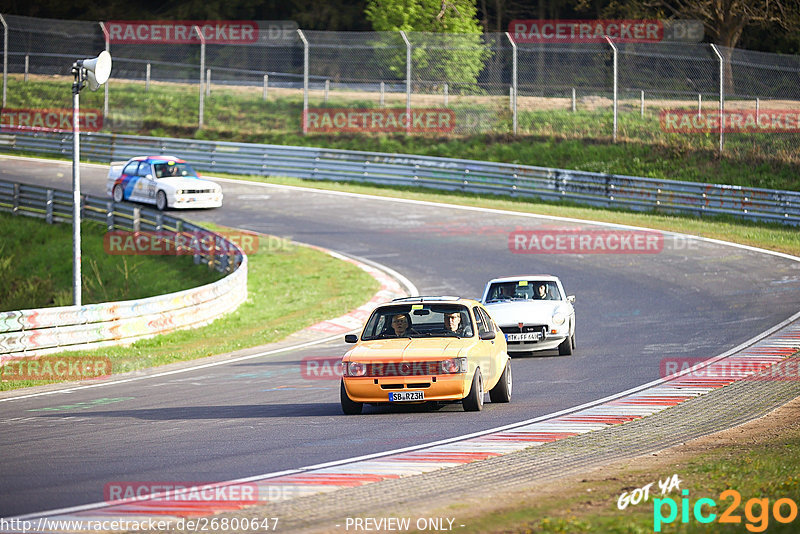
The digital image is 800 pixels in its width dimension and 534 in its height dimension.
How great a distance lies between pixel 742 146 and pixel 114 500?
31.3 metres

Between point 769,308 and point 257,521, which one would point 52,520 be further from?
point 769,308

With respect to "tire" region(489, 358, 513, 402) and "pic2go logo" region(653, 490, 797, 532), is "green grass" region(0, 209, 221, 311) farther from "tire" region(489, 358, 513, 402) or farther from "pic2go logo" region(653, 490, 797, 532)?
"pic2go logo" region(653, 490, 797, 532)

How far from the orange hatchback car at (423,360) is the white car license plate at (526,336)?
4.29m

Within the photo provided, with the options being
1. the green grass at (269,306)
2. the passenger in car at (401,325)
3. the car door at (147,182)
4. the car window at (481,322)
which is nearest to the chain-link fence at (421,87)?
the car door at (147,182)

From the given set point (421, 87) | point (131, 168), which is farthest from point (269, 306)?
point (421, 87)

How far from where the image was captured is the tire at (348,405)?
11.8 meters

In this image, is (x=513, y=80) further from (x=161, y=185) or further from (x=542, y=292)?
(x=542, y=292)

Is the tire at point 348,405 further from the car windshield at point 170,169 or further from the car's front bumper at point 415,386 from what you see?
the car windshield at point 170,169

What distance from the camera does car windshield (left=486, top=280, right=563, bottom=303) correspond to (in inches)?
712

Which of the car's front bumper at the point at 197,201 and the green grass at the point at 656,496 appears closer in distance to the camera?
the green grass at the point at 656,496

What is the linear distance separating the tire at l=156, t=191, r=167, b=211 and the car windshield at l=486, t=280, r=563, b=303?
722 inches

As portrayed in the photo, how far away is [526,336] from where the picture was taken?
17094 millimetres

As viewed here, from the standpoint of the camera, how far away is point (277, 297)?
80.0 feet

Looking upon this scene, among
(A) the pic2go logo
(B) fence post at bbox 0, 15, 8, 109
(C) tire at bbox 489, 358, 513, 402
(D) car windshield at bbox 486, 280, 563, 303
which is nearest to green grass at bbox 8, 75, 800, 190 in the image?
(B) fence post at bbox 0, 15, 8, 109
